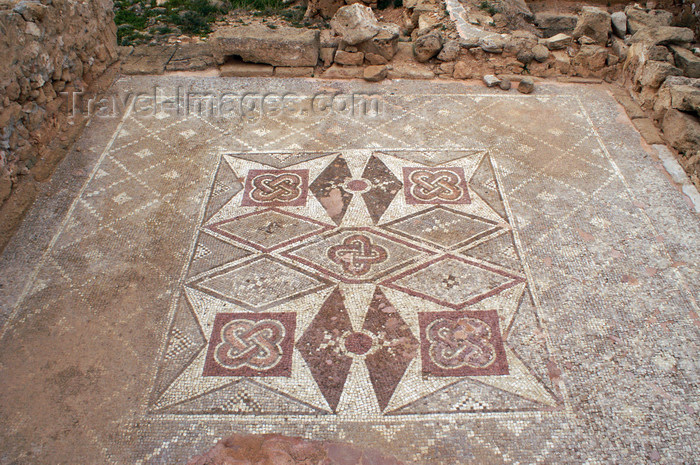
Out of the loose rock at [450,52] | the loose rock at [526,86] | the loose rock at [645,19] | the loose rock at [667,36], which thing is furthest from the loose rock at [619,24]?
the loose rock at [450,52]

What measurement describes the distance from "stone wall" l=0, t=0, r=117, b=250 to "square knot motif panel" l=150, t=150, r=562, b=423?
145 cm

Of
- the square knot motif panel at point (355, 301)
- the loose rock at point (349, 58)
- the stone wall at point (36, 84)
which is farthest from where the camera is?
the loose rock at point (349, 58)

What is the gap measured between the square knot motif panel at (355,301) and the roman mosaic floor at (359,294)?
0.04 feet

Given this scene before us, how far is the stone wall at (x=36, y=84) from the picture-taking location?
4039 millimetres

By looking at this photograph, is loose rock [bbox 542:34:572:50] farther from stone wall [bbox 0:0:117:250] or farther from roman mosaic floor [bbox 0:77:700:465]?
stone wall [bbox 0:0:117:250]

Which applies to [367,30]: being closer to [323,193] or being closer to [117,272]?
[323,193]

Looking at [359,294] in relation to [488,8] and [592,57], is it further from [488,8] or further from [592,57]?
[488,8]

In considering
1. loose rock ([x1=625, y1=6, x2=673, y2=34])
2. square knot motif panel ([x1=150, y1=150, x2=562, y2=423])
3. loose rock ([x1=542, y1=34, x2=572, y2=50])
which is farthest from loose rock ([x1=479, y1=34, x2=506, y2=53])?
square knot motif panel ([x1=150, y1=150, x2=562, y2=423])

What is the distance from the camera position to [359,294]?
331 centimetres

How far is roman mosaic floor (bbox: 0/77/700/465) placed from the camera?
268 centimetres

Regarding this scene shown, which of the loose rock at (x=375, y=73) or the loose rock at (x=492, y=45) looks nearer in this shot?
the loose rock at (x=375, y=73)

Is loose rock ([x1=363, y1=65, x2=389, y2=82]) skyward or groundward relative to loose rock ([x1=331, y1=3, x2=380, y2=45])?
groundward

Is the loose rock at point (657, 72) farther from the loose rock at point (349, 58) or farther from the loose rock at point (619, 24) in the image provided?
the loose rock at point (349, 58)

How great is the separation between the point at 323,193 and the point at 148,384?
1908 mm
